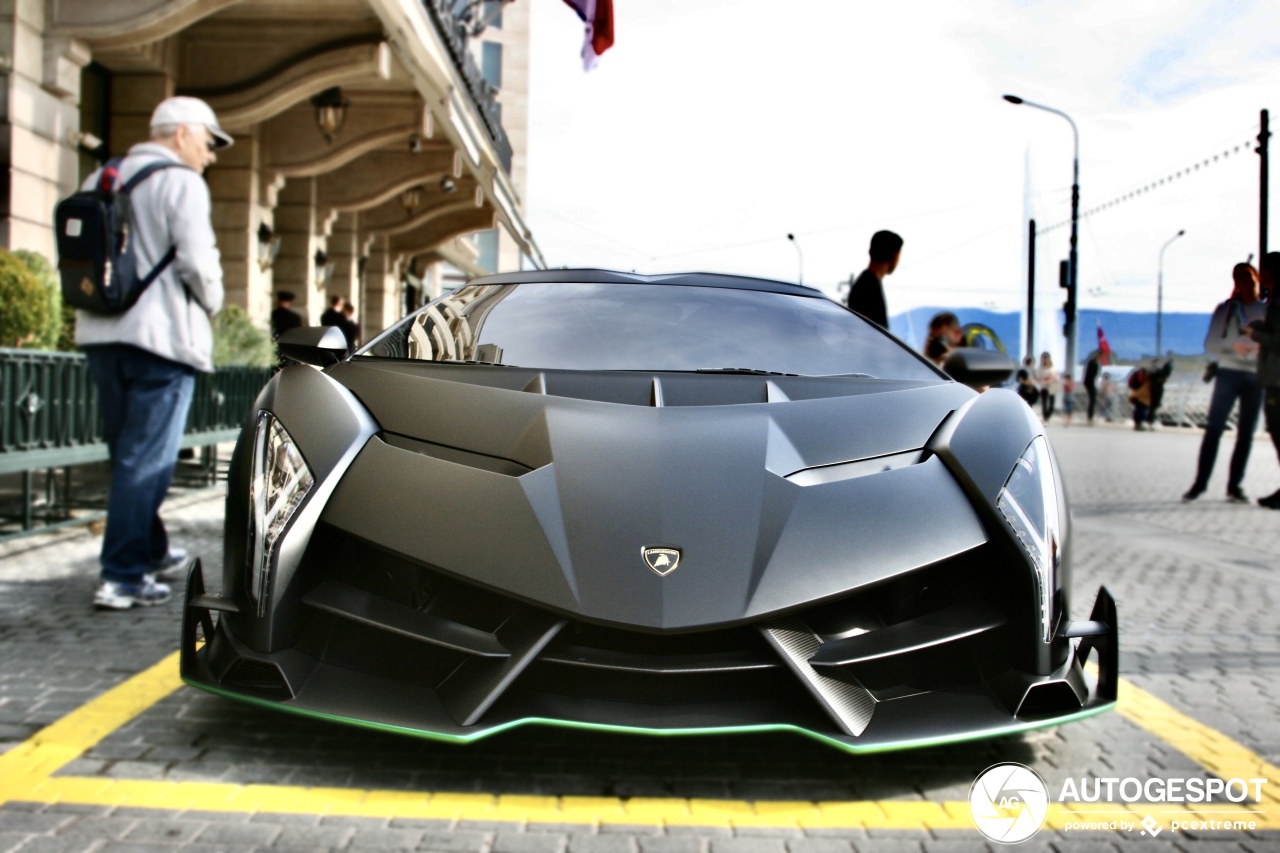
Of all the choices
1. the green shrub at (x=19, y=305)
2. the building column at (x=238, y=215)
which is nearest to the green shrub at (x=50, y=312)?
the green shrub at (x=19, y=305)

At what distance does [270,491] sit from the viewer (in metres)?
2.59

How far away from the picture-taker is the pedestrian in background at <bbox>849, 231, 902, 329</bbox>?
6.12m

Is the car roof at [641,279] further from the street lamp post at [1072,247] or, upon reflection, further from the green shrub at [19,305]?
the street lamp post at [1072,247]

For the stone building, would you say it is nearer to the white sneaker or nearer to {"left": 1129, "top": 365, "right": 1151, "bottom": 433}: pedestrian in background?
the white sneaker

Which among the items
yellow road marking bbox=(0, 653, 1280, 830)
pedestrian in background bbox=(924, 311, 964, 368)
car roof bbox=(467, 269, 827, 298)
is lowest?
yellow road marking bbox=(0, 653, 1280, 830)

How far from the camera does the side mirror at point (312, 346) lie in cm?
→ 313

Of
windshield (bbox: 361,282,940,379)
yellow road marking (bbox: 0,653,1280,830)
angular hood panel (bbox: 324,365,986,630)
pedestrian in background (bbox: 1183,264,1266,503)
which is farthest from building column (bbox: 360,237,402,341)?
yellow road marking (bbox: 0,653,1280,830)

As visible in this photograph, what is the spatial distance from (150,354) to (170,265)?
0.36 m

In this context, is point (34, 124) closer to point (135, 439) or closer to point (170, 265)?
point (170, 265)

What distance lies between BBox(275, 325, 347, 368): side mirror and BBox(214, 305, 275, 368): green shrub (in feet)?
26.5

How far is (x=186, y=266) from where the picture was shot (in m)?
4.25

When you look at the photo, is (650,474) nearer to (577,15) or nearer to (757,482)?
(757,482)

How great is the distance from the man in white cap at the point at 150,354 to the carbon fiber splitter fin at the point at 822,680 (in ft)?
9.34

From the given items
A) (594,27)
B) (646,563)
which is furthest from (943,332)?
(594,27)
